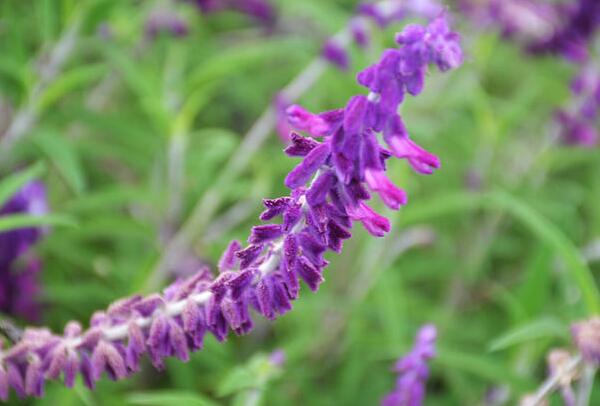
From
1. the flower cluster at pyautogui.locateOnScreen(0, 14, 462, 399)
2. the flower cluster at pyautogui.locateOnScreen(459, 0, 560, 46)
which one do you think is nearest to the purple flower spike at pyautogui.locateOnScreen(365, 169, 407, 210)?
the flower cluster at pyautogui.locateOnScreen(0, 14, 462, 399)

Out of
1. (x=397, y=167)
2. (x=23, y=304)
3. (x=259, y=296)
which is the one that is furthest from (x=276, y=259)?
(x=397, y=167)

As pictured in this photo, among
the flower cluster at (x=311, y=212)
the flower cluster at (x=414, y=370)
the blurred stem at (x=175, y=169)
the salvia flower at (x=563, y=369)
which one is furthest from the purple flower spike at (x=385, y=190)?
the blurred stem at (x=175, y=169)

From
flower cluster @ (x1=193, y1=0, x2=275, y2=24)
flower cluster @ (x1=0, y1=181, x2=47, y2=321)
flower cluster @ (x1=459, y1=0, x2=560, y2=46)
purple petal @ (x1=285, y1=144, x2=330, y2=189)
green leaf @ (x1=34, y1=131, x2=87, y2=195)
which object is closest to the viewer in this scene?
purple petal @ (x1=285, y1=144, x2=330, y2=189)

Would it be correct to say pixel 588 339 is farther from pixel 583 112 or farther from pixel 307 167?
pixel 583 112

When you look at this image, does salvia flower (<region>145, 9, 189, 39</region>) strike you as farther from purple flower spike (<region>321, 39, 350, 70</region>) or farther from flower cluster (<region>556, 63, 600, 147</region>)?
flower cluster (<region>556, 63, 600, 147</region>)

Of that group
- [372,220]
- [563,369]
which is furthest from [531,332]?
[372,220]
